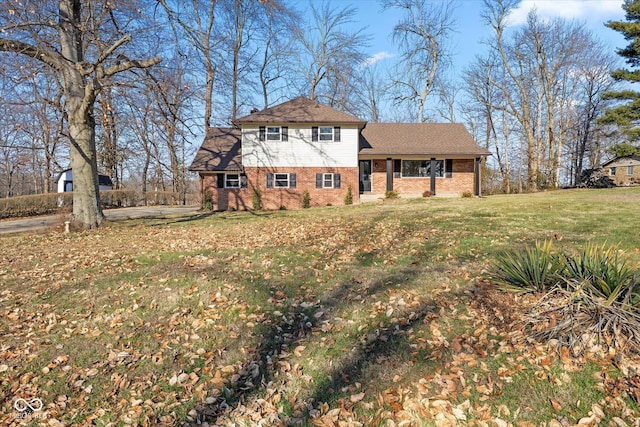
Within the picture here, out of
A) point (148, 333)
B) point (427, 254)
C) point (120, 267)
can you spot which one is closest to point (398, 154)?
point (427, 254)

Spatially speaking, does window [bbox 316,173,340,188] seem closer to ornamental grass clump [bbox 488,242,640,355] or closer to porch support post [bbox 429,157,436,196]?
porch support post [bbox 429,157,436,196]

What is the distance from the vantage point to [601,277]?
430 cm

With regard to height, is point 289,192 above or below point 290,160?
below

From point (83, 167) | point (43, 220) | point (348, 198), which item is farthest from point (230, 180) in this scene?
point (83, 167)

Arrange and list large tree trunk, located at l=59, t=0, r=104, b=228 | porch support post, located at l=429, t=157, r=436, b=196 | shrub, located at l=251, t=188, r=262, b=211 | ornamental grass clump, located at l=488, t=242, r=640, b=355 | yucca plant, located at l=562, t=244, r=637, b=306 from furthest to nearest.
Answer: porch support post, located at l=429, t=157, r=436, b=196, shrub, located at l=251, t=188, r=262, b=211, large tree trunk, located at l=59, t=0, r=104, b=228, yucca plant, located at l=562, t=244, r=637, b=306, ornamental grass clump, located at l=488, t=242, r=640, b=355

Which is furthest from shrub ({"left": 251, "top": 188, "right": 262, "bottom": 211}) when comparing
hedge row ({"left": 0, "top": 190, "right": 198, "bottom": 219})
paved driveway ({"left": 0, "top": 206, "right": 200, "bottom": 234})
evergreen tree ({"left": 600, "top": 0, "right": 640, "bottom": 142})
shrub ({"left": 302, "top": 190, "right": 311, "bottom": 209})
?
evergreen tree ({"left": 600, "top": 0, "right": 640, "bottom": 142})

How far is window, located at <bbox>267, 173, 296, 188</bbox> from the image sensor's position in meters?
22.3

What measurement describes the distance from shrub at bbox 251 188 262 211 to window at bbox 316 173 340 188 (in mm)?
3707

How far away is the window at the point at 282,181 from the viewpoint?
22.3m

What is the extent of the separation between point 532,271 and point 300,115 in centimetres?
1895

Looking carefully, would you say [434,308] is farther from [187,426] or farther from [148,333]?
[148,333]

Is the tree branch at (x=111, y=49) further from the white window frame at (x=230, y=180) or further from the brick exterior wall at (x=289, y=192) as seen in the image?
the white window frame at (x=230, y=180)

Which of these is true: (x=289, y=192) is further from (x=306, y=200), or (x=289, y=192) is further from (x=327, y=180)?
(x=327, y=180)

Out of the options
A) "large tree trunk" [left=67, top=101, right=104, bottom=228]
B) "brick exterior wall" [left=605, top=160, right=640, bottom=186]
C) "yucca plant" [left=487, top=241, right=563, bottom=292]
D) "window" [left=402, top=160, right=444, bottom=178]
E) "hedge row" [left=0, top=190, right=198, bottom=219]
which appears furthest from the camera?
"brick exterior wall" [left=605, top=160, right=640, bottom=186]
